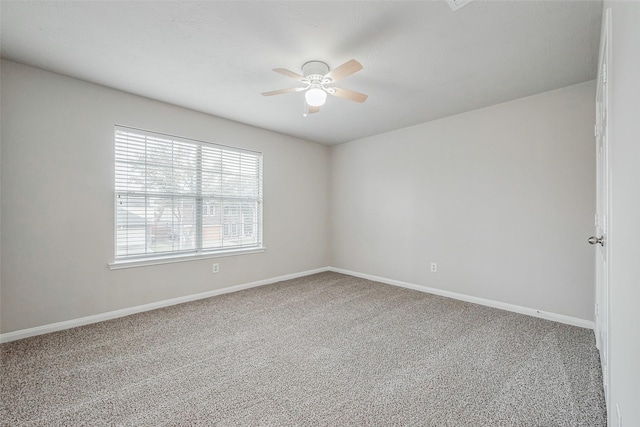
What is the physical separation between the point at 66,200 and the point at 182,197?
3.62 feet

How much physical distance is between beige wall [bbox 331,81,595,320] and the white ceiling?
0.41 m

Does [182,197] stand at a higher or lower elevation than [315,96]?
lower

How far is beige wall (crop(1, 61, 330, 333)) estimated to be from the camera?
2518 mm

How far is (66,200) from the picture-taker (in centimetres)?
278

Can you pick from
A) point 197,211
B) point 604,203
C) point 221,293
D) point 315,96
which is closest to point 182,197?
point 197,211

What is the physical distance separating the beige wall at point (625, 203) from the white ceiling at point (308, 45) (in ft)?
2.81

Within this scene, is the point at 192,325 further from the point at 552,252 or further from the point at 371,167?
the point at 552,252

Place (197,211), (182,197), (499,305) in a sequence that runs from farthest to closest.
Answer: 1. (197,211)
2. (182,197)
3. (499,305)

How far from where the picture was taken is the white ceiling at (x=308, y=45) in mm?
1846

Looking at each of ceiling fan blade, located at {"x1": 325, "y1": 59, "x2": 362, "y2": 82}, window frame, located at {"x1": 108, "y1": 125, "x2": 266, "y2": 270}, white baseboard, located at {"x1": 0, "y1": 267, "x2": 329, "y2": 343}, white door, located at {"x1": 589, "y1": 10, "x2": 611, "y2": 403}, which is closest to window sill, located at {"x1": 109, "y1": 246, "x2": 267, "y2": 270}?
window frame, located at {"x1": 108, "y1": 125, "x2": 266, "y2": 270}

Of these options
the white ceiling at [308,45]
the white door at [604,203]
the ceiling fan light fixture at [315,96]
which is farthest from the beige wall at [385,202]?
the ceiling fan light fixture at [315,96]

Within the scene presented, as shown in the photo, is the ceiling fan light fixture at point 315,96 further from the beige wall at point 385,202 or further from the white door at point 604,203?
the beige wall at point 385,202

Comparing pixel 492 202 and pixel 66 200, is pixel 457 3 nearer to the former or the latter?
pixel 492 202

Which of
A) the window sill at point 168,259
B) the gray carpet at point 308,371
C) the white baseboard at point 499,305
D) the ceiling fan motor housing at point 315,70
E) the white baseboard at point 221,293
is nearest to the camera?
the gray carpet at point 308,371
